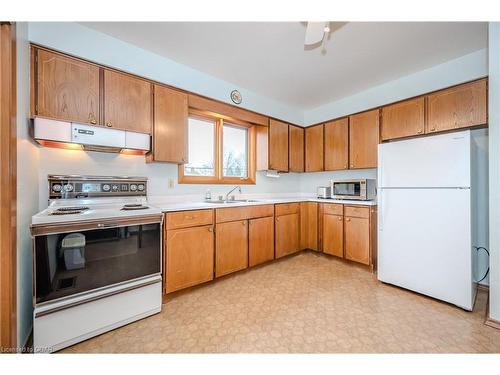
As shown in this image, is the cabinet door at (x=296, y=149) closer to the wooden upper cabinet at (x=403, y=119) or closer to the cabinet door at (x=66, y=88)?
the wooden upper cabinet at (x=403, y=119)

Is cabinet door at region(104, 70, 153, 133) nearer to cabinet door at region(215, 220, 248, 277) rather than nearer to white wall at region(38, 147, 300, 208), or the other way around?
white wall at region(38, 147, 300, 208)

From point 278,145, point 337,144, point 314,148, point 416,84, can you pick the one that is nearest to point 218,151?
point 278,145

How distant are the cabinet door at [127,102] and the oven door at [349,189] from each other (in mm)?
2740

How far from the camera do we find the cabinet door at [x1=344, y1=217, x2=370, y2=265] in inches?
109

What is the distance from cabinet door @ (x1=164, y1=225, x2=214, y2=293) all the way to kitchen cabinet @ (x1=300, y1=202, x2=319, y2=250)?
66.0 inches

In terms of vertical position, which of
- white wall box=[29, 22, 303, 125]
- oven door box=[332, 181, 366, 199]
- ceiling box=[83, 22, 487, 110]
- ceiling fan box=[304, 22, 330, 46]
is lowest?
oven door box=[332, 181, 366, 199]

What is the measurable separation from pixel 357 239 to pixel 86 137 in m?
3.21

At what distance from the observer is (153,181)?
95.3 inches

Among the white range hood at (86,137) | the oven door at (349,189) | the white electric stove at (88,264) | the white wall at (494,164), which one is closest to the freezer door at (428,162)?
the white wall at (494,164)

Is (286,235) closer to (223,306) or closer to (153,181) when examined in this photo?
(223,306)

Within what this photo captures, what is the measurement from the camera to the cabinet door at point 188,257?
81.1 inches

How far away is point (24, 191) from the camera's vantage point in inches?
56.8

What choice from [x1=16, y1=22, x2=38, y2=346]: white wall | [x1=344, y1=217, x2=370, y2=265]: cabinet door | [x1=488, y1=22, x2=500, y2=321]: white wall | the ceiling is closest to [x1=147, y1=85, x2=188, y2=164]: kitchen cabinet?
the ceiling
